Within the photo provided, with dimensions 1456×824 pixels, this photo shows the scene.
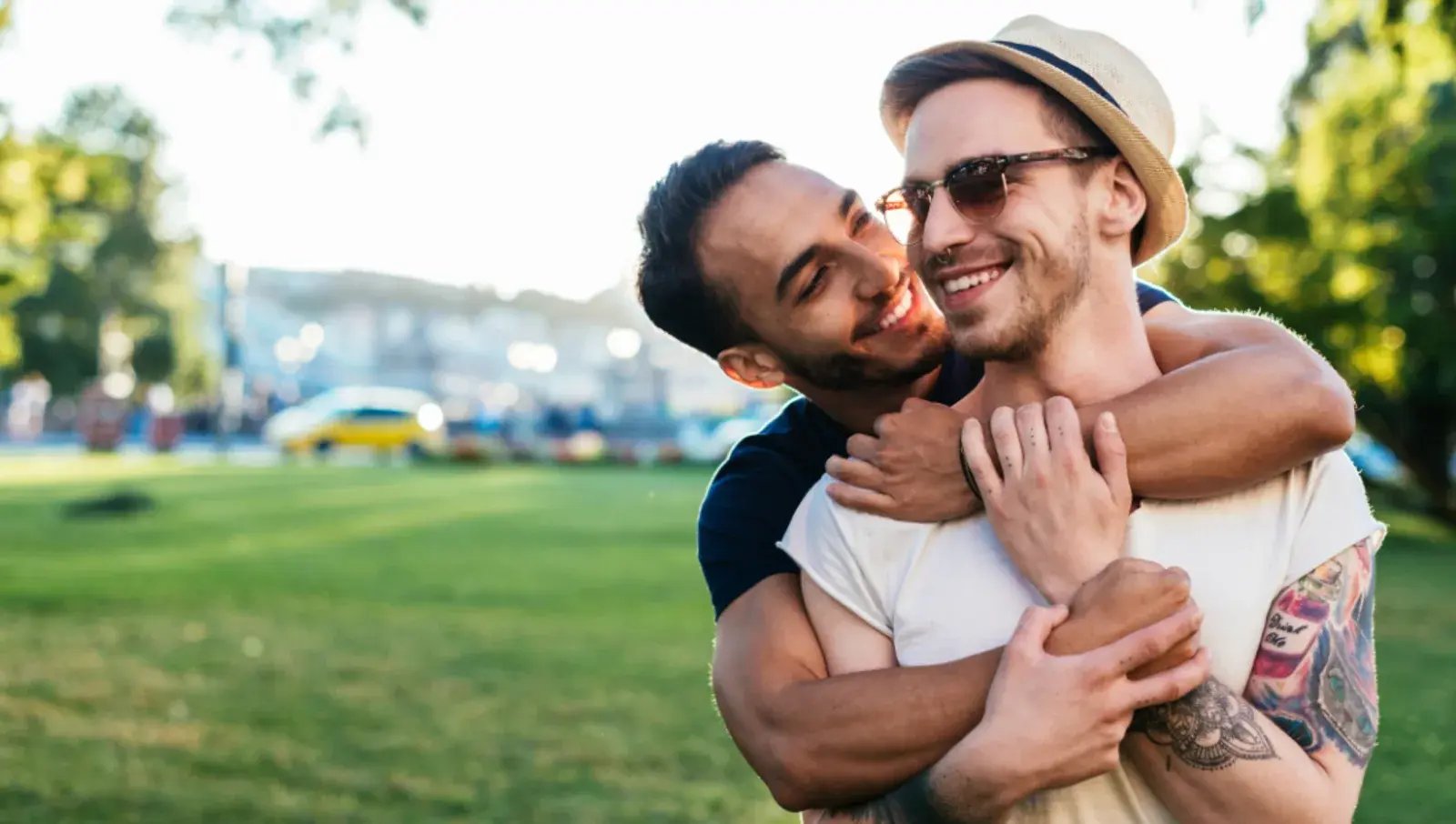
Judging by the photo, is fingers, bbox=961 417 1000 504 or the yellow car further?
Result: the yellow car

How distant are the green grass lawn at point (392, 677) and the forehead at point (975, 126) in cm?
576

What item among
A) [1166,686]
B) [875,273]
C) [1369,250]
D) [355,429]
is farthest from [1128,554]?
[355,429]

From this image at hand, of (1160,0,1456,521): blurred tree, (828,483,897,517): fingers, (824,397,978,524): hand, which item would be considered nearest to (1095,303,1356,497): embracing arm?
(824,397,978,524): hand

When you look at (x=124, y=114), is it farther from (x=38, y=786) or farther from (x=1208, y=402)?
(x=1208, y=402)

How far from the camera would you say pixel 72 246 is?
182 ft

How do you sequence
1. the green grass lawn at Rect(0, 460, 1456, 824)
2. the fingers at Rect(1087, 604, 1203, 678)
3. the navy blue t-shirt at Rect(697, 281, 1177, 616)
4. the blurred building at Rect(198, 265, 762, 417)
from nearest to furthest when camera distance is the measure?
1. the fingers at Rect(1087, 604, 1203, 678)
2. the navy blue t-shirt at Rect(697, 281, 1177, 616)
3. the green grass lawn at Rect(0, 460, 1456, 824)
4. the blurred building at Rect(198, 265, 762, 417)

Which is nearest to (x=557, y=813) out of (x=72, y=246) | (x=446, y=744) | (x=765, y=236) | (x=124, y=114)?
(x=446, y=744)

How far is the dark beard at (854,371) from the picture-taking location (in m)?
3.15

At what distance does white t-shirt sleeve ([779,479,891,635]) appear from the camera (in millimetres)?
2467

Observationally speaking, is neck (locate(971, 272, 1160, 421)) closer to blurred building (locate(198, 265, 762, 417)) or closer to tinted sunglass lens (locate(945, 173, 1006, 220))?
tinted sunglass lens (locate(945, 173, 1006, 220))

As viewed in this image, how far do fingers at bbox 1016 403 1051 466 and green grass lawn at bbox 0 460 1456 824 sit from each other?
18.6 feet

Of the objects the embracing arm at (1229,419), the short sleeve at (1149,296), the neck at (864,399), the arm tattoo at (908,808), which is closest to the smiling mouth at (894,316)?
the neck at (864,399)

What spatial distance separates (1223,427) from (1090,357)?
257 mm

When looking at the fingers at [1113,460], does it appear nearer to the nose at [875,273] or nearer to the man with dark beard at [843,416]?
the man with dark beard at [843,416]
